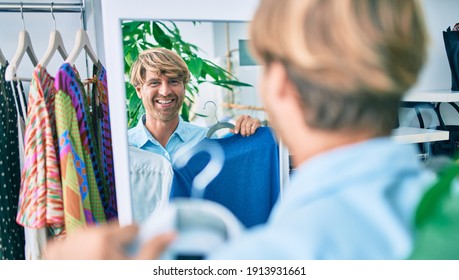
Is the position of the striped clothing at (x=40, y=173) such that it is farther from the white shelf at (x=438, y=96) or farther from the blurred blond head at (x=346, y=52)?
the white shelf at (x=438, y=96)

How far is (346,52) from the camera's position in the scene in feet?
1.60

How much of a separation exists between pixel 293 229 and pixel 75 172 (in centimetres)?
55

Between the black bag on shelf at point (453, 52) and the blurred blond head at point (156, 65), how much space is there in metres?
0.66

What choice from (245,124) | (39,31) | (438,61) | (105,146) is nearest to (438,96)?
(438,61)

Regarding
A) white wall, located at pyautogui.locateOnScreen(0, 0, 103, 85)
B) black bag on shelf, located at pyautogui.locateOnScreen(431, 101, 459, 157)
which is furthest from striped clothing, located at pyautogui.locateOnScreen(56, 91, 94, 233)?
black bag on shelf, located at pyautogui.locateOnScreen(431, 101, 459, 157)

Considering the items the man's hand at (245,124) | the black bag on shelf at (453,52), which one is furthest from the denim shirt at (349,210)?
the black bag on shelf at (453,52)

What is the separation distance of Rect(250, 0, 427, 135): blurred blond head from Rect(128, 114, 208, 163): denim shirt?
403 mm

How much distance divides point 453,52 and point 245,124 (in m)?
0.57

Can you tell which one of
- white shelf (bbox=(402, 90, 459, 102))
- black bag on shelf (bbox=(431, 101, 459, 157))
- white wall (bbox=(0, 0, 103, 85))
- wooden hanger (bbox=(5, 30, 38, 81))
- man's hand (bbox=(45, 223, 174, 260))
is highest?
white wall (bbox=(0, 0, 103, 85))

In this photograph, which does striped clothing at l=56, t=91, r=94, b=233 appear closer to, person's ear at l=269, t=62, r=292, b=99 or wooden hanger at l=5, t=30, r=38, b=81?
wooden hanger at l=5, t=30, r=38, b=81

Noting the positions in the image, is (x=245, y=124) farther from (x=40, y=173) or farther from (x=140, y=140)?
(x=40, y=173)

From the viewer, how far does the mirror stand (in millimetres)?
854
